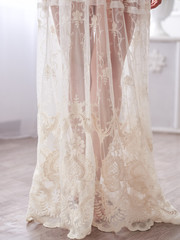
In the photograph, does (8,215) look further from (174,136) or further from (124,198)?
(174,136)

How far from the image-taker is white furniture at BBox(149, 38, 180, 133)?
2.54m

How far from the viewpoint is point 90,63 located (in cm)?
108

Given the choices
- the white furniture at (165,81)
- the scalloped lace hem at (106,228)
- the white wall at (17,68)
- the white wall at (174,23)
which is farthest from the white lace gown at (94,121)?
the white wall at (174,23)

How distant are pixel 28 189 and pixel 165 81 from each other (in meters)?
1.51

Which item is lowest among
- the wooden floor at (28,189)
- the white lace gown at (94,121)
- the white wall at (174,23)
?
the wooden floor at (28,189)

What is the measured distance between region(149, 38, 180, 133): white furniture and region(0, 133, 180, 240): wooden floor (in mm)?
240

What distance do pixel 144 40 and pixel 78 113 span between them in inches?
12.7

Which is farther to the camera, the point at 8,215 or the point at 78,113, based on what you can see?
the point at 8,215

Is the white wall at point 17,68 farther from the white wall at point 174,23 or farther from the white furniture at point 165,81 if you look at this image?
the white wall at point 174,23

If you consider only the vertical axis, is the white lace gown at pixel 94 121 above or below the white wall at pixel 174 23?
below

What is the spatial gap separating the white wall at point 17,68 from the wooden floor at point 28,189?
0.14 metres

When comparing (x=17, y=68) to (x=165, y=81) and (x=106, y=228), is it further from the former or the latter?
(x=106, y=228)

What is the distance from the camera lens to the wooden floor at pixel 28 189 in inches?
40.6

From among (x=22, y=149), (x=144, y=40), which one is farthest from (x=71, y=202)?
(x=22, y=149)
